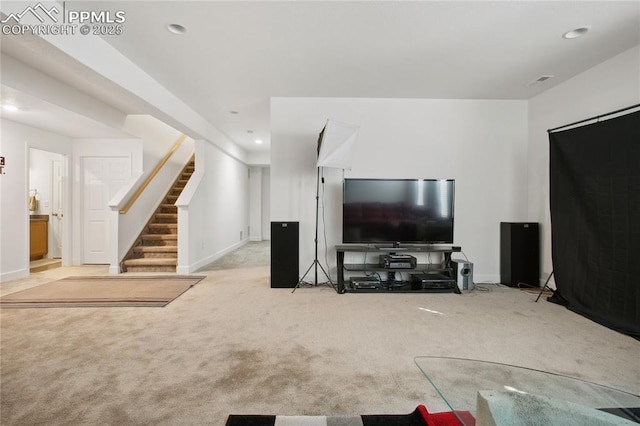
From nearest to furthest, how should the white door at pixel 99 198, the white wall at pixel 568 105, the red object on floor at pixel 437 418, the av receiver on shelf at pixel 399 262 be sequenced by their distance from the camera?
the red object on floor at pixel 437 418
the white wall at pixel 568 105
the av receiver on shelf at pixel 399 262
the white door at pixel 99 198

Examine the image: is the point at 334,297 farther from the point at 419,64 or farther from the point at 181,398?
the point at 419,64

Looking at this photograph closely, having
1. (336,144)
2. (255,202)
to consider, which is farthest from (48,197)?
(336,144)

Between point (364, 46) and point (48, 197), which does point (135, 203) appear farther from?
point (364, 46)

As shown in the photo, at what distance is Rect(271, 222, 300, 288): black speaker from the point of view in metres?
3.93

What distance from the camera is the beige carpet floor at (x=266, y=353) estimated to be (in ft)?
5.24

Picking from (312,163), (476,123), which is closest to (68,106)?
(312,163)

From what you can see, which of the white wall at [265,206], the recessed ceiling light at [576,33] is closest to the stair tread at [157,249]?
the white wall at [265,206]

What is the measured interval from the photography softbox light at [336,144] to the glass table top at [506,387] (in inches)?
103

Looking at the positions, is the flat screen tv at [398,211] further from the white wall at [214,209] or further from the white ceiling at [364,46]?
the white wall at [214,209]

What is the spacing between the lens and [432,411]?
5.03ft

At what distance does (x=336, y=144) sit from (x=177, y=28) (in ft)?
6.25

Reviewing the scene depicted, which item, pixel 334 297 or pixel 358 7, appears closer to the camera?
pixel 358 7

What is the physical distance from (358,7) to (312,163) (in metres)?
2.20

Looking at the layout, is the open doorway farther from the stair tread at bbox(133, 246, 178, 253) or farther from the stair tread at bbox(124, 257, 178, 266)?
the stair tread at bbox(124, 257, 178, 266)
